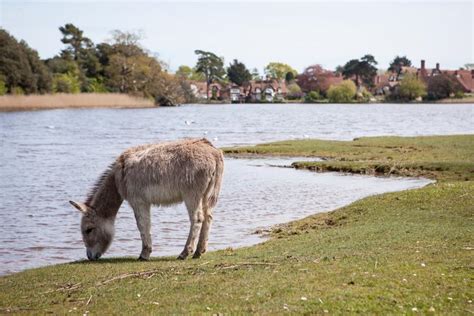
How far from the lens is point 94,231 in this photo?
12.9 m

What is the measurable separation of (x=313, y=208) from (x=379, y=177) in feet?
22.7

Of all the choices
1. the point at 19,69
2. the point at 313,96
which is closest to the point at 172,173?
the point at 19,69

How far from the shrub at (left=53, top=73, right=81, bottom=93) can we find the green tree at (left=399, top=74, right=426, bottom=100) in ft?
261

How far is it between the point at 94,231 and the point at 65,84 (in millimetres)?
104197

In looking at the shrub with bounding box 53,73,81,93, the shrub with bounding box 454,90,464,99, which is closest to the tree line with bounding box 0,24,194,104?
the shrub with bounding box 53,73,81,93

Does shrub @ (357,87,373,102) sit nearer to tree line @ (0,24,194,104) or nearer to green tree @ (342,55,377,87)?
green tree @ (342,55,377,87)

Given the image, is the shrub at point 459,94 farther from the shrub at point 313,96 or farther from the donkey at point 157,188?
the donkey at point 157,188

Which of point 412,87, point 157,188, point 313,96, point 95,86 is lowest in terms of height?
point 157,188

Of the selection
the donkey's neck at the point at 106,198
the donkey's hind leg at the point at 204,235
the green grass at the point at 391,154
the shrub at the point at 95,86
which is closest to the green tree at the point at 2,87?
the shrub at the point at 95,86

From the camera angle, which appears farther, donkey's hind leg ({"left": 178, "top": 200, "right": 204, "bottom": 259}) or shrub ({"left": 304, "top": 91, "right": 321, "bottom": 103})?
shrub ({"left": 304, "top": 91, "right": 321, "bottom": 103})

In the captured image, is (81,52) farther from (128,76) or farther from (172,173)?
(172,173)

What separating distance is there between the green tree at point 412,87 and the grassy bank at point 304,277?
486 ft

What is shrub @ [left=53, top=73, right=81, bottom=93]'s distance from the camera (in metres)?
112

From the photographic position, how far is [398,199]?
17.6 m
